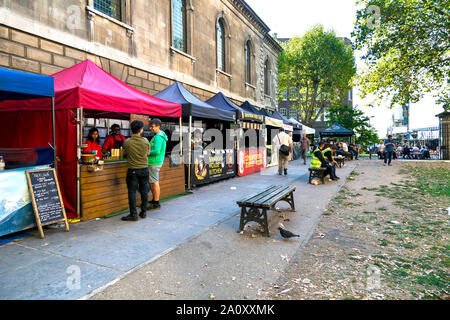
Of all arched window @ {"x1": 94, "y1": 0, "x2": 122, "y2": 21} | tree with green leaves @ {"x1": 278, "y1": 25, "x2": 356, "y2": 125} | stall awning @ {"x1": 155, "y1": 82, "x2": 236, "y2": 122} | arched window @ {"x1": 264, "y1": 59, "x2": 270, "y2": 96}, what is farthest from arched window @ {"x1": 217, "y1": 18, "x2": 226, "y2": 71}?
tree with green leaves @ {"x1": 278, "y1": 25, "x2": 356, "y2": 125}

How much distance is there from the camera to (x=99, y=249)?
4.16 metres

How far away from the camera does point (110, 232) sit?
4.96 m

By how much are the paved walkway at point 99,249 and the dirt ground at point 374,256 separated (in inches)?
19.3

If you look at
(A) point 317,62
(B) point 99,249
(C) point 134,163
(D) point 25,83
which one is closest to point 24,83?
(D) point 25,83

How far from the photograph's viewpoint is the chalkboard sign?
15.5 ft

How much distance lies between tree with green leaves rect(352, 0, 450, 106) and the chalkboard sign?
62.7 ft

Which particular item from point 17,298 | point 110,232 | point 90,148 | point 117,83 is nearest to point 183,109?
point 117,83

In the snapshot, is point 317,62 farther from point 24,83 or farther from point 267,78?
point 24,83

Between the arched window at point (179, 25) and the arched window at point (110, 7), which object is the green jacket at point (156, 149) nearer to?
the arched window at point (110, 7)

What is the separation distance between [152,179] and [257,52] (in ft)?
60.1

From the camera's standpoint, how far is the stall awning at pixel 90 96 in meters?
5.56

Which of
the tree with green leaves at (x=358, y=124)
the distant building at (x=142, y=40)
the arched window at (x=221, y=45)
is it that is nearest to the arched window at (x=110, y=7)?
the distant building at (x=142, y=40)

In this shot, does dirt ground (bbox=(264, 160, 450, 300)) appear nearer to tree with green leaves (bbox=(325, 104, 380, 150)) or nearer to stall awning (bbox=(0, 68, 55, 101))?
stall awning (bbox=(0, 68, 55, 101))

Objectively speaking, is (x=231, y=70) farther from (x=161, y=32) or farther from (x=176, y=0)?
(x=161, y=32)
